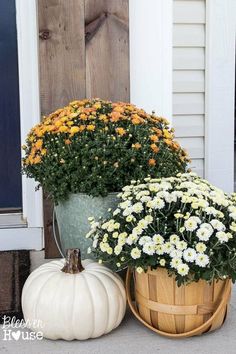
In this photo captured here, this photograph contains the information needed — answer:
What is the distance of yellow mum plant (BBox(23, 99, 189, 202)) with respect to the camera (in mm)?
2109

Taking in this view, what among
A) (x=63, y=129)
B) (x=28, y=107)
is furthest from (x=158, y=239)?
(x=28, y=107)

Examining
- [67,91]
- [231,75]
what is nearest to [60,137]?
[67,91]

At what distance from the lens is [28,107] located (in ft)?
9.50

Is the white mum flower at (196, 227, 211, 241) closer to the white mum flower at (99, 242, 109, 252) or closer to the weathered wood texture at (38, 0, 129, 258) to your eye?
the white mum flower at (99, 242, 109, 252)

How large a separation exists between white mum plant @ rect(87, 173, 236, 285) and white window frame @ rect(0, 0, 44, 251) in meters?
0.99

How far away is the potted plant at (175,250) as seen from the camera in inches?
71.8

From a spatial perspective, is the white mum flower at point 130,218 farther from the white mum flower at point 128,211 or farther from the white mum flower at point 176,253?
the white mum flower at point 176,253

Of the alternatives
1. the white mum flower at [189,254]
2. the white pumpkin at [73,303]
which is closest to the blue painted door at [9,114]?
the white pumpkin at [73,303]

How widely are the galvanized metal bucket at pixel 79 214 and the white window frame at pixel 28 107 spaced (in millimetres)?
627

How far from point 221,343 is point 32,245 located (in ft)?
4.33

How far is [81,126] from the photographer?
2.13m

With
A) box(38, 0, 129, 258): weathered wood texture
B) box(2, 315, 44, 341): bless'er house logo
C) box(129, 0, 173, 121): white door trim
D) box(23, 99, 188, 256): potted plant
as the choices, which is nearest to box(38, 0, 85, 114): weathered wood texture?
box(38, 0, 129, 258): weathered wood texture

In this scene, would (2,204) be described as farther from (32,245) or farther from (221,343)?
(221,343)

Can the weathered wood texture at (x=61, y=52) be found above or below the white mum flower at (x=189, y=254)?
above
